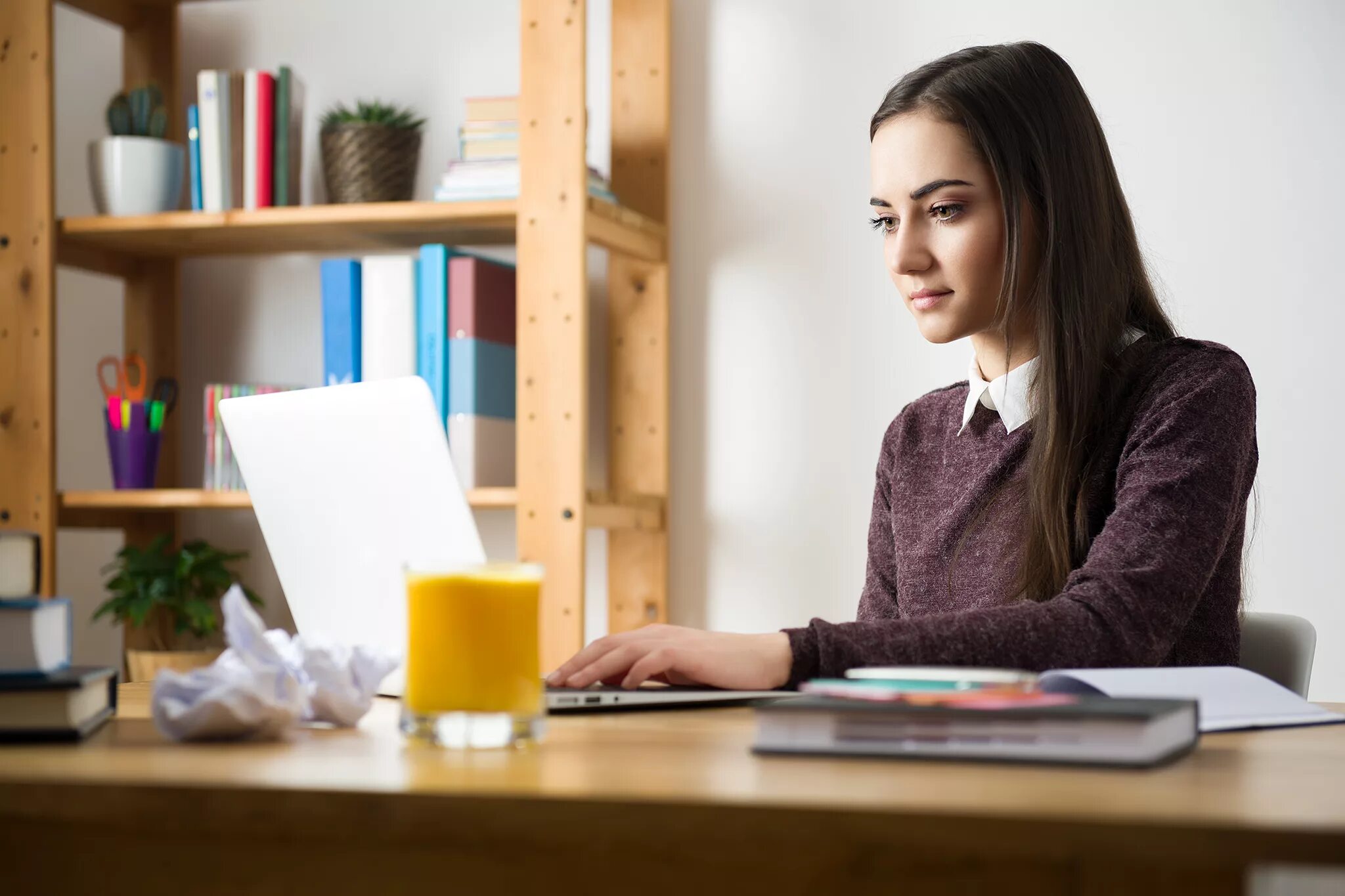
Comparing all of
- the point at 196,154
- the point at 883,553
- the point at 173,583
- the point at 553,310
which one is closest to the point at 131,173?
the point at 196,154

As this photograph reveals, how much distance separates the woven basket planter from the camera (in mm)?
2457

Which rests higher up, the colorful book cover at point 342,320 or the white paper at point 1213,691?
the colorful book cover at point 342,320

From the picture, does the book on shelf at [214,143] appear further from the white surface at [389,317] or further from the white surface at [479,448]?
the white surface at [479,448]

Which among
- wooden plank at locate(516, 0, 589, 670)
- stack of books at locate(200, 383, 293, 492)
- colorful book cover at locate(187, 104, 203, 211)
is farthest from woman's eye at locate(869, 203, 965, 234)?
colorful book cover at locate(187, 104, 203, 211)

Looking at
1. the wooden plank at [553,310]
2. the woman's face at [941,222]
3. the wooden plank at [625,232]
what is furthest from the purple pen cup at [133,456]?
the woman's face at [941,222]

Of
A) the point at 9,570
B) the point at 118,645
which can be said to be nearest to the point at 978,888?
the point at 9,570

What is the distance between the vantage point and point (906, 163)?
4.97 ft

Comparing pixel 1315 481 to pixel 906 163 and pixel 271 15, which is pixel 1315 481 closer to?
pixel 906 163

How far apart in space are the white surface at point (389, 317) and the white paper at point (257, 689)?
160 centimetres

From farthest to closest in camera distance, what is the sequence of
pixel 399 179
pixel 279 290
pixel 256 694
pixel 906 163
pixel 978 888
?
pixel 279 290 < pixel 399 179 < pixel 906 163 < pixel 256 694 < pixel 978 888

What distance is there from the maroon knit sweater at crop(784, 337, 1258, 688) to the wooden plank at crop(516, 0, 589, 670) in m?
0.61

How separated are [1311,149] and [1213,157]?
0.50ft

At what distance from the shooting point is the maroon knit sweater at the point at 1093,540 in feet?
3.45

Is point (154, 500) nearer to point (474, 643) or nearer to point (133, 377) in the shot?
point (133, 377)
